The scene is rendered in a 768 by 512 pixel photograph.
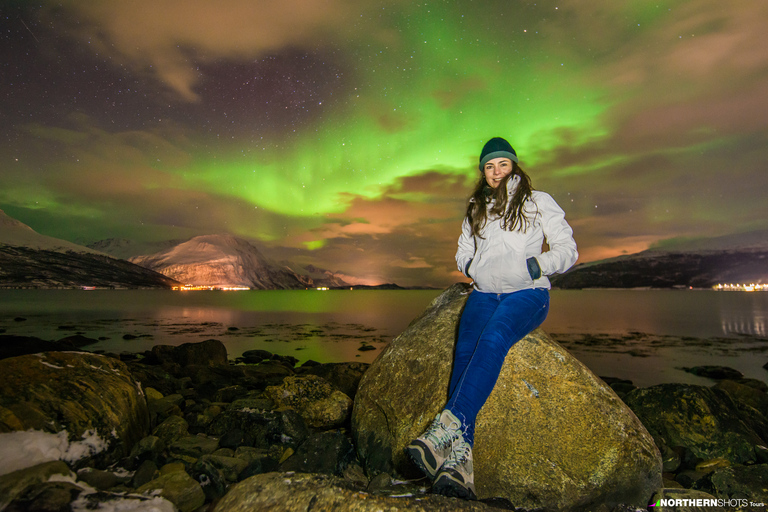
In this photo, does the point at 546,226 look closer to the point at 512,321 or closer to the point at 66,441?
the point at 512,321

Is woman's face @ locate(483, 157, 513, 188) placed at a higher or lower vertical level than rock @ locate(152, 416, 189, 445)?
higher

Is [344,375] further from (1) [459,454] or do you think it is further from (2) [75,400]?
(1) [459,454]

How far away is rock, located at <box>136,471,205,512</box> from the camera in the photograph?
3779 millimetres

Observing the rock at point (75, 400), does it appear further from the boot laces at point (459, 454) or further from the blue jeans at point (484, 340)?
the blue jeans at point (484, 340)

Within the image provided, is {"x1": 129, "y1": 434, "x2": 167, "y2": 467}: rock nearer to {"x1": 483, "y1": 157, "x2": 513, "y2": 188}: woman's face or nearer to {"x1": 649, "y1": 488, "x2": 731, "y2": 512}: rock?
{"x1": 483, "y1": 157, "x2": 513, "y2": 188}: woman's face

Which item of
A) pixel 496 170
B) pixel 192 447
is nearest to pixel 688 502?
pixel 496 170

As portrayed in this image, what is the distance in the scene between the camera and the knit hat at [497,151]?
4371 mm

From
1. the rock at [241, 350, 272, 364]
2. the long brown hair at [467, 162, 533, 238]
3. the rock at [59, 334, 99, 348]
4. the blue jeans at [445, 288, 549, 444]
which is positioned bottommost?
the rock at [241, 350, 272, 364]

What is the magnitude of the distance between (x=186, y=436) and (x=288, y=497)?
3.43 m

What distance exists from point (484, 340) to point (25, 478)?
13.8ft

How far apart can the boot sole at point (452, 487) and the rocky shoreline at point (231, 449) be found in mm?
98

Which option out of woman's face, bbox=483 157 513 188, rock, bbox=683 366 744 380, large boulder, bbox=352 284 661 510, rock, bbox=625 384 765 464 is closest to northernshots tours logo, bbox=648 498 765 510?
large boulder, bbox=352 284 661 510

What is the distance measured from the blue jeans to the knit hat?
1548 mm

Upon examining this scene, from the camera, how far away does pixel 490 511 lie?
289 cm
